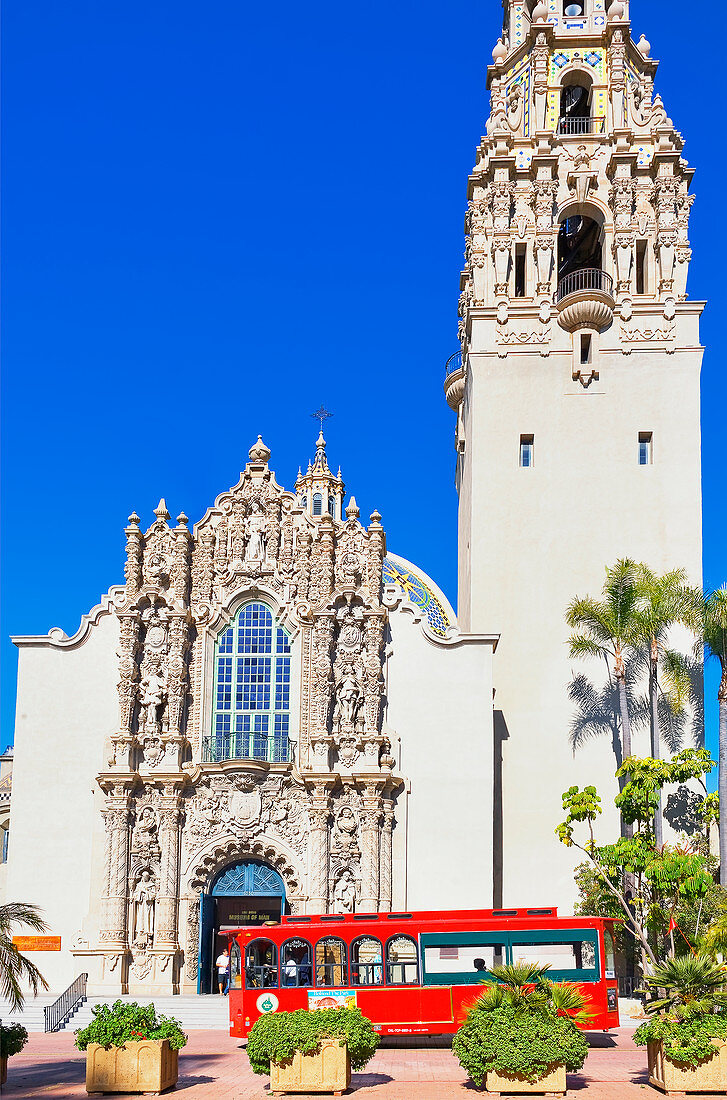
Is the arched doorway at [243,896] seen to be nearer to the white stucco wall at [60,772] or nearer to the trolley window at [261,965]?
the white stucco wall at [60,772]

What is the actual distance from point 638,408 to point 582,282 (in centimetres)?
507

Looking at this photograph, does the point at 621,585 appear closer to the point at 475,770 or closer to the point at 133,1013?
the point at 475,770

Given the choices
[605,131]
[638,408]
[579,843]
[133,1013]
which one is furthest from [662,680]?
[133,1013]

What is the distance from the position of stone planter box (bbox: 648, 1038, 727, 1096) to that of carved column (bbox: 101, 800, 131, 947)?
1993 centimetres

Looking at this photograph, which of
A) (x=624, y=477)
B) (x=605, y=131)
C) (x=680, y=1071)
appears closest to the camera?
(x=680, y=1071)

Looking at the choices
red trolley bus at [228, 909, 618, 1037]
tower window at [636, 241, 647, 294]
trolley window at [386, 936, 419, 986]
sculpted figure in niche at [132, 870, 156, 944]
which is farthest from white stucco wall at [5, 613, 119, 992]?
tower window at [636, 241, 647, 294]

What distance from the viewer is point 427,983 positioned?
25.7m

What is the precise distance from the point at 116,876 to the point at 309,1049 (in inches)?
712

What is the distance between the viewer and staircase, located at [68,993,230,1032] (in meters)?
31.5

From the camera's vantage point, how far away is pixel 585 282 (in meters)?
41.9

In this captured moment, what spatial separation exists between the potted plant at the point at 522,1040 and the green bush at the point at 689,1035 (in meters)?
1.25

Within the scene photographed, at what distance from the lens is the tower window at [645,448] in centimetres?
3966

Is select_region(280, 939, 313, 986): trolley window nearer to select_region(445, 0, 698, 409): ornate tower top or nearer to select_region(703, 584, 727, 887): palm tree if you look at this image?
select_region(703, 584, 727, 887): palm tree

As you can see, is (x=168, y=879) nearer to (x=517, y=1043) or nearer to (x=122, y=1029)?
(x=122, y=1029)
